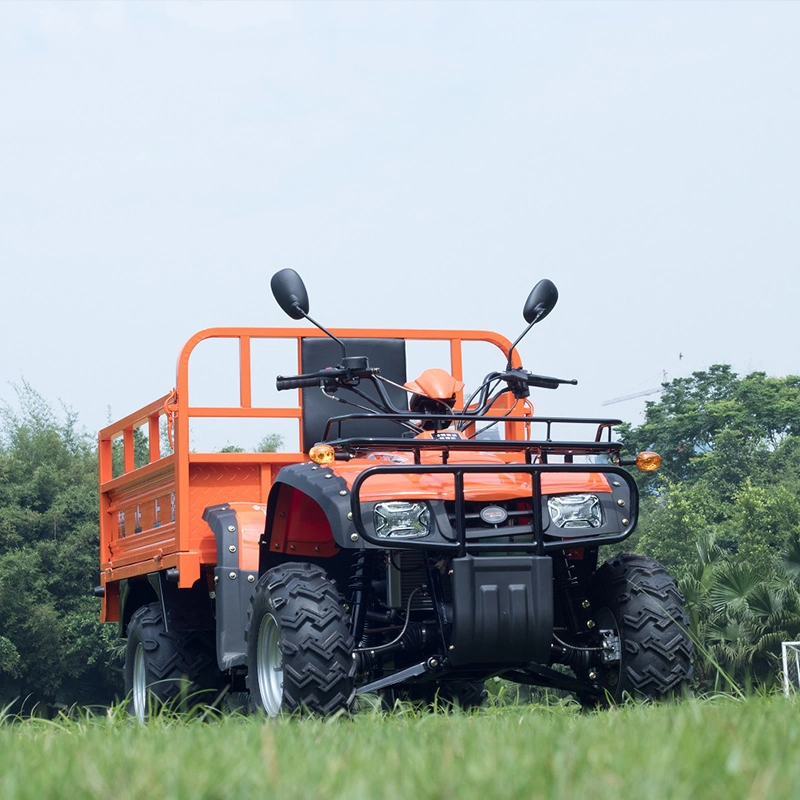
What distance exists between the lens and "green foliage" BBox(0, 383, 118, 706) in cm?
4372

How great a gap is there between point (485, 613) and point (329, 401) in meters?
3.17

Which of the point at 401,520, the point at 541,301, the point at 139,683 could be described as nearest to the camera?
the point at 401,520

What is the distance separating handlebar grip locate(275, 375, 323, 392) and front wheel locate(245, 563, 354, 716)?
1325mm

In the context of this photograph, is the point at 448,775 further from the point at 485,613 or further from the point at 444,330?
the point at 444,330

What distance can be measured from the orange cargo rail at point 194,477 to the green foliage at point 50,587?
35.6 metres

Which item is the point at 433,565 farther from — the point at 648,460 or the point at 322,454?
the point at 648,460

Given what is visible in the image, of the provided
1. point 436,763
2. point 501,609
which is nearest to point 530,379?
point 501,609

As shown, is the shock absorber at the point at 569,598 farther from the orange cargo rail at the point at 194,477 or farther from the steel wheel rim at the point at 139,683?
the steel wheel rim at the point at 139,683

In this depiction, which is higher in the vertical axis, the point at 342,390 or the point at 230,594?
the point at 342,390

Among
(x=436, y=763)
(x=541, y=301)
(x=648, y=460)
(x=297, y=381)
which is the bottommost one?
(x=436, y=763)

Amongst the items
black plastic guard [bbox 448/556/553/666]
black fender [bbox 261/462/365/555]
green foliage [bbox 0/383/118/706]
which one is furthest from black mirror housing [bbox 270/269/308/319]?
green foliage [bbox 0/383/118/706]

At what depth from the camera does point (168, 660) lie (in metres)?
7.91

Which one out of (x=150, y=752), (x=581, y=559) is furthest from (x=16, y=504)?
→ (x=150, y=752)

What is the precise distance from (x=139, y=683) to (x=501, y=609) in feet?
12.2
